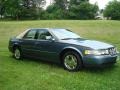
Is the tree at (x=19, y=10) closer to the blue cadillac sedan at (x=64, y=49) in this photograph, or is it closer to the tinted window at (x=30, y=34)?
the tinted window at (x=30, y=34)

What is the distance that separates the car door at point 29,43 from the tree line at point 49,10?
58.0 metres

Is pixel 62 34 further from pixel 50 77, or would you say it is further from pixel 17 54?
pixel 17 54

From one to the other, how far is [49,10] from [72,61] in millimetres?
78895

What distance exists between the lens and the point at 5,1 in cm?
7019

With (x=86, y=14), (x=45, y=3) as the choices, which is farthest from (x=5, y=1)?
(x=86, y=14)

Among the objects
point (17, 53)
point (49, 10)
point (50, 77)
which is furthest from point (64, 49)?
point (49, 10)

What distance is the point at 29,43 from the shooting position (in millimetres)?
10414

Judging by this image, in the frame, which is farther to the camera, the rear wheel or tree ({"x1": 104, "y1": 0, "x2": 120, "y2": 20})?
tree ({"x1": 104, "y1": 0, "x2": 120, "y2": 20})

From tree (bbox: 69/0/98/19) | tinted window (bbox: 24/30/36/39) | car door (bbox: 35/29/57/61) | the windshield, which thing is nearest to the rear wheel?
tinted window (bbox: 24/30/36/39)

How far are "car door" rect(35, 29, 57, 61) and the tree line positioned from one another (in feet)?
193

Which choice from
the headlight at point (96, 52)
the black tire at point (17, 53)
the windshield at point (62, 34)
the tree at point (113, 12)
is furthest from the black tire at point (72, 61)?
the tree at point (113, 12)

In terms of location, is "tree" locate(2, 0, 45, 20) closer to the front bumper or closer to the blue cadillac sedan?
the blue cadillac sedan

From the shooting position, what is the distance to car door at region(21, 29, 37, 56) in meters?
10.3

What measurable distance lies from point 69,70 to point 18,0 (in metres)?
66.3
